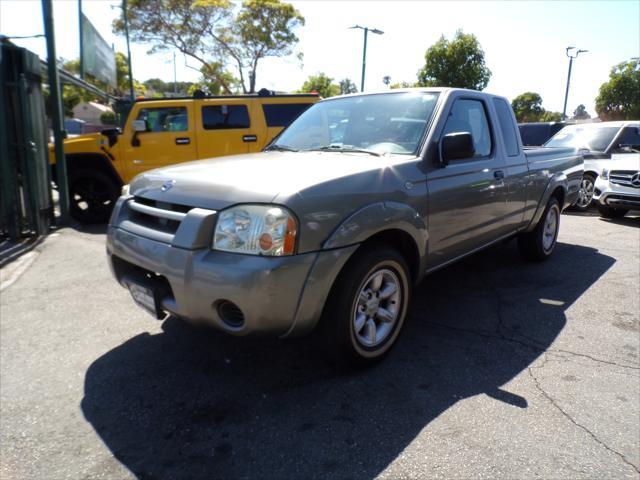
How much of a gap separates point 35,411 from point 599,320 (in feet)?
13.4

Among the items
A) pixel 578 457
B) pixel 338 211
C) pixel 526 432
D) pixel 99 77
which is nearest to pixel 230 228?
pixel 338 211

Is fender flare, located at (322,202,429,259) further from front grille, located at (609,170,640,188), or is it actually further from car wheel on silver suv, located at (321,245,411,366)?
front grille, located at (609,170,640,188)

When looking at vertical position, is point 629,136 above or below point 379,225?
above

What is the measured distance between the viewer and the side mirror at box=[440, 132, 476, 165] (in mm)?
3125

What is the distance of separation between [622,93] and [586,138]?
27.7 meters

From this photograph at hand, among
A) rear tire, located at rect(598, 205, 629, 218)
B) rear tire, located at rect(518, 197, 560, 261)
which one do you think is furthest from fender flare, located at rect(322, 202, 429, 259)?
rear tire, located at rect(598, 205, 629, 218)

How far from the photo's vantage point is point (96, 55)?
12.0 m

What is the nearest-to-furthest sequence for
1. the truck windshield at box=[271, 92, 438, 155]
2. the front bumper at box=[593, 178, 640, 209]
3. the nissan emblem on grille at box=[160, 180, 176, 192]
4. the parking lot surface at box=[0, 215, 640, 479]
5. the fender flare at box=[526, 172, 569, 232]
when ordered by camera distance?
the parking lot surface at box=[0, 215, 640, 479]
the nissan emblem on grille at box=[160, 180, 176, 192]
the truck windshield at box=[271, 92, 438, 155]
the fender flare at box=[526, 172, 569, 232]
the front bumper at box=[593, 178, 640, 209]

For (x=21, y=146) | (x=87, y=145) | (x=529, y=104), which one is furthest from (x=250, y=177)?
(x=529, y=104)

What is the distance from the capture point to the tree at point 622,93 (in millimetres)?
31516

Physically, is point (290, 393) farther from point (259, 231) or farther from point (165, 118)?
point (165, 118)

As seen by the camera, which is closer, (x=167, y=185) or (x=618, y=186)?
(x=167, y=185)

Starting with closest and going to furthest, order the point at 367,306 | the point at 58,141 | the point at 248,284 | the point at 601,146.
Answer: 1. the point at 248,284
2. the point at 367,306
3. the point at 58,141
4. the point at 601,146

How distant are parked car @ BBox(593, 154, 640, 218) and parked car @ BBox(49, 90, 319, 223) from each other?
6205 mm
